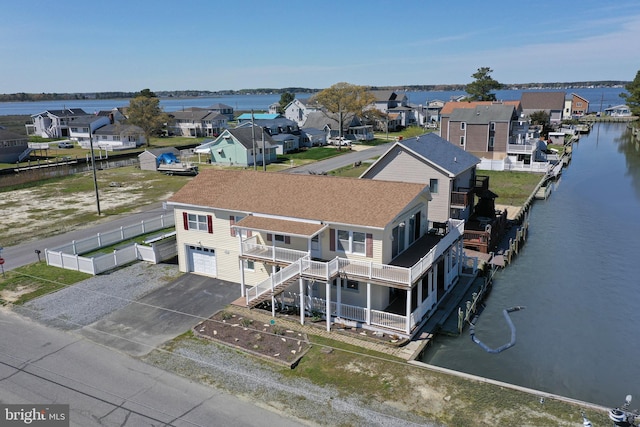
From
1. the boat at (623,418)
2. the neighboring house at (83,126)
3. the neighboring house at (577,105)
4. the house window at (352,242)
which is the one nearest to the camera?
the boat at (623,418)

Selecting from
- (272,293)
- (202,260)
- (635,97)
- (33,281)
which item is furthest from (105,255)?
(635,97)

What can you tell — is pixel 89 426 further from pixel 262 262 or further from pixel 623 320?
pixel 623 320

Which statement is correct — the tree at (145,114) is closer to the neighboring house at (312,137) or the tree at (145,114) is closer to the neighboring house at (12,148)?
the neighboring house at (12,148)

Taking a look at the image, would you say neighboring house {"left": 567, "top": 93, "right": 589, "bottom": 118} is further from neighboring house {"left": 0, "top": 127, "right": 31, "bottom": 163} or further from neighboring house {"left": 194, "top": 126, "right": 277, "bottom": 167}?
neighboring house {"left": 0, "top": 127, "right": 31, "bottom": 163}

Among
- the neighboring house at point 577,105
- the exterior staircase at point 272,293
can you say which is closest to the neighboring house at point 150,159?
the exterior staircase at point 272,293

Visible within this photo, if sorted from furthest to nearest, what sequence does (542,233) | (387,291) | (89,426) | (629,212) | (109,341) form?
(629,212)
(542,233)
(387,291)
(109,341)
(89,426)

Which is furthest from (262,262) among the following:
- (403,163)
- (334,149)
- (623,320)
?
(334,149)

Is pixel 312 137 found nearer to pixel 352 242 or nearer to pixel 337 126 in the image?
pixel 337 126

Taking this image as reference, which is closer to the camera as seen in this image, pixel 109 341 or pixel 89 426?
pixel 89 426
